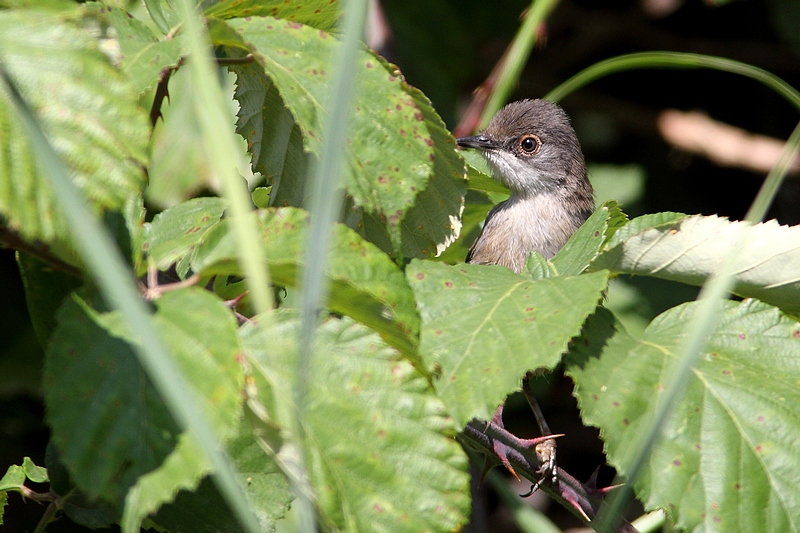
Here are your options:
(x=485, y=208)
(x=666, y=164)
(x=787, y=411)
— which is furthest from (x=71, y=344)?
(x=666, y=164)

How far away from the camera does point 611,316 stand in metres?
1.71

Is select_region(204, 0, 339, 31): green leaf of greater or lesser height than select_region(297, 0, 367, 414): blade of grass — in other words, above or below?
above

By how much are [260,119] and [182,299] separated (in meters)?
0.67

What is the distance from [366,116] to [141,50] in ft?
1.40

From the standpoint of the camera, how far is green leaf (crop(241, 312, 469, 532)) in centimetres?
129

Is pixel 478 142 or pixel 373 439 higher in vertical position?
pixel 478 142

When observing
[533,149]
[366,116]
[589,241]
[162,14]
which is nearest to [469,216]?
[589,241]

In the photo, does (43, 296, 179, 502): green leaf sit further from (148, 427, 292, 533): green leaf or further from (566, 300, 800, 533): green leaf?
(566, 300, 800, 533): green leaf

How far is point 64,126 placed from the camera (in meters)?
1.16

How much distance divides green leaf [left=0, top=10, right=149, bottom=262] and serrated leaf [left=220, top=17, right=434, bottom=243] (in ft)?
A: 1.39

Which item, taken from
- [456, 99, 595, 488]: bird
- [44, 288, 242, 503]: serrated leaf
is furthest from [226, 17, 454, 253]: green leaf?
[456, 99, 595, 488]: bird

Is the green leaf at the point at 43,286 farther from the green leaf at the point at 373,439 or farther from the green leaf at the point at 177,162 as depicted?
the green leaf at the point at 177,162

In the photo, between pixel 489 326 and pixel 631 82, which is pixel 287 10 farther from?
pixel 631 82

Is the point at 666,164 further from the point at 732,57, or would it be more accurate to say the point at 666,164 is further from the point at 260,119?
the point at 260,119
